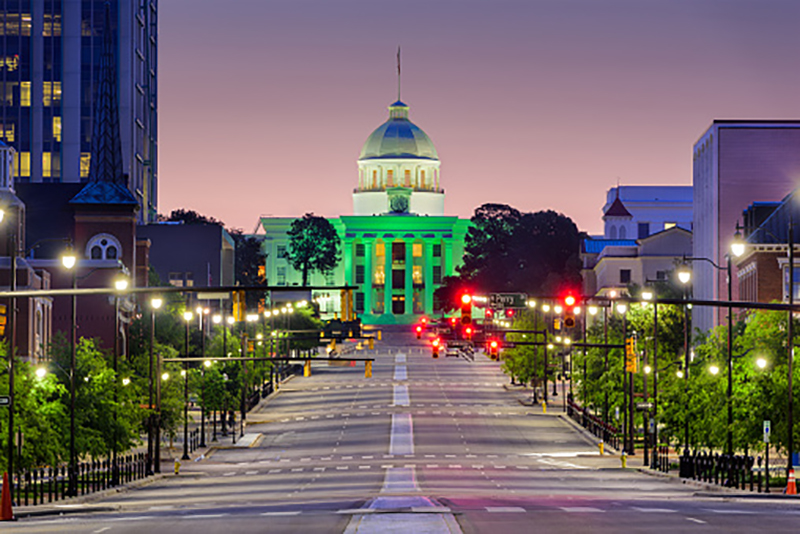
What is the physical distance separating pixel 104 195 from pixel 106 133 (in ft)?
34.2

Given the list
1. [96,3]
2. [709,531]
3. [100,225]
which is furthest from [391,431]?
[96,3]

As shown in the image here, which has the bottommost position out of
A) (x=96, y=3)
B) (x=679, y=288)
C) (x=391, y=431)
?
(x=391, y=431)

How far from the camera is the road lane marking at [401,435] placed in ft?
255

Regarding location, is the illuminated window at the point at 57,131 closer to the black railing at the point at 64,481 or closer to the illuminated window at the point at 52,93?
the illuminated window at the point at 52,93

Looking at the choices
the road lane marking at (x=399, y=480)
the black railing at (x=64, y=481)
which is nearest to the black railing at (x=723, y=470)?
the road lane marking at (x=399, y=480)

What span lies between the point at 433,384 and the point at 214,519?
3851 inches

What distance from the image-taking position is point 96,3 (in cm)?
18675

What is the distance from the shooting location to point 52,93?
187 m

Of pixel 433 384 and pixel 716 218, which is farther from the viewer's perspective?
pixel 433 384

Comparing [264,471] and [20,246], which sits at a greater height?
[20,246]

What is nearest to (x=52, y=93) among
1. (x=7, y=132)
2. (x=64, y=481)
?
(x=7, y=132)

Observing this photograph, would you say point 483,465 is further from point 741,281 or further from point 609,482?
point 741,281

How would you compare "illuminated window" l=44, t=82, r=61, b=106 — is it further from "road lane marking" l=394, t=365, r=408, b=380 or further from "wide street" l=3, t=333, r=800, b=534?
"wide street" l=3, t=333, r=800, b=534

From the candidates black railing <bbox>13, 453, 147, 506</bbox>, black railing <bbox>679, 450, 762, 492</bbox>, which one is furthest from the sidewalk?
black railing <bbox>679, 450, 762, 492</bbox>
